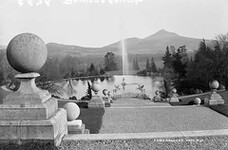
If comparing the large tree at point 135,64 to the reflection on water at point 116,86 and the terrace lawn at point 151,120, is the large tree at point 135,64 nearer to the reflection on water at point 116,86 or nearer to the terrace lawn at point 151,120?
the reflection on water at point 116,86

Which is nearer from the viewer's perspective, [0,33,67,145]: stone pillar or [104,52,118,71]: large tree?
[0,33,67,145]: stone pillar

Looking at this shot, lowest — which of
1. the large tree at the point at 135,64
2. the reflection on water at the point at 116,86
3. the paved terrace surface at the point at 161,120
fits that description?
the reflection on water at the point at 116,86

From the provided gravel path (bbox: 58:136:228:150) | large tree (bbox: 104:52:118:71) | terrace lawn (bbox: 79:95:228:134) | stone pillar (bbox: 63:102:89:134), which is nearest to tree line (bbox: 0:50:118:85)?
large tree (bbox: 104:52:118:71)

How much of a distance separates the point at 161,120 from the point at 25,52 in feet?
20.7

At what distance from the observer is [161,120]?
8.46 meters

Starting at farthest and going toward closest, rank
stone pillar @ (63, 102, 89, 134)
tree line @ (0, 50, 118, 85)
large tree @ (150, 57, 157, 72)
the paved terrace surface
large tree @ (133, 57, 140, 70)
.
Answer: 1. large tree @ (133, 57, 140, 70)
2. large tree @ (150, 57, 157, 72)
3. tree line @ (0, 50, 118, 85)
4. the paved terrace surface
5. stone pillar @ (63, 102, 89, 134)

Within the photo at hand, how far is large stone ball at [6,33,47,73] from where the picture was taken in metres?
3.71

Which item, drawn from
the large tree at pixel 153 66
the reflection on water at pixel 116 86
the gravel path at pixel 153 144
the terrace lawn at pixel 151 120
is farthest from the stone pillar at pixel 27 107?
the large tree at pixel 153 66

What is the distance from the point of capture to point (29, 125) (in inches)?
143

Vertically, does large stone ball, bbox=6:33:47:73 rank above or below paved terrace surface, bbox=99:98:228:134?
above

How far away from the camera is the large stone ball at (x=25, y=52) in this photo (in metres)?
3.71

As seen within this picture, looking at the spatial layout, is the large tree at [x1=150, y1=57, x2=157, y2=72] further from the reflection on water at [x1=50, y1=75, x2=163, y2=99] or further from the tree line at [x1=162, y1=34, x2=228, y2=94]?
the tree line at [x1=162, y1=34, x2=228, y2=94]

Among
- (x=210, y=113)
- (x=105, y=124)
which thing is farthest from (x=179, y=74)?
(x=105, y=124)

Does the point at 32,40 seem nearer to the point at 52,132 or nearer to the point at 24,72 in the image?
the point at 24,72
